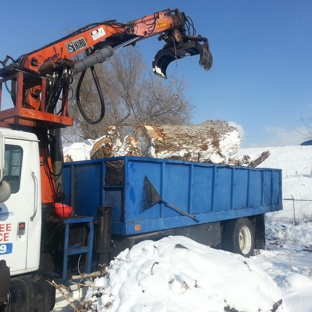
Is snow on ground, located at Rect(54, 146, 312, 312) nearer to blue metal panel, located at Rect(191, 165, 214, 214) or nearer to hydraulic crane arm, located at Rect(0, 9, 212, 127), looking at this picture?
blue metal panel, located at Rect(191, 165, 214, 214)

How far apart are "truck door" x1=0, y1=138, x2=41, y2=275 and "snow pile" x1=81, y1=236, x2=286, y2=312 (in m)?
0.83

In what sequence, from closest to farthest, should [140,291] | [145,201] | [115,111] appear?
[140,291], [145,201], [115,111]

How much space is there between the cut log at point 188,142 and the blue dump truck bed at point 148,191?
50 cm

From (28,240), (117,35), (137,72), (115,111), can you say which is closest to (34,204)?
(28,240)

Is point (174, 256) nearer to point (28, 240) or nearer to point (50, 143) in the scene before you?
point (28, 240)

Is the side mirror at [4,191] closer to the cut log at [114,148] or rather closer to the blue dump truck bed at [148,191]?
the blue dump truck bed at [148,191]

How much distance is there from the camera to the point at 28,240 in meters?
4.19

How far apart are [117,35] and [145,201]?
10.0 ft

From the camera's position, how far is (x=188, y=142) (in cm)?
773

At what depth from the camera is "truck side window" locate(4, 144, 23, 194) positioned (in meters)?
4.07

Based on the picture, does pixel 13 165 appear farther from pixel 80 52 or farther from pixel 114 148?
pixel 114 148

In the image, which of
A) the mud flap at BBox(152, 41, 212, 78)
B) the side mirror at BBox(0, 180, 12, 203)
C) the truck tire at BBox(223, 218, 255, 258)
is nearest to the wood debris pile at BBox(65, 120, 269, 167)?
the mud flap at BBox(152, 41, 212, 78)

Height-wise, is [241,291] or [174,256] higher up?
[174,256]

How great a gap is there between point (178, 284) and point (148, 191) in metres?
1.88
